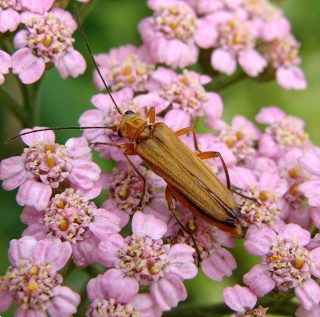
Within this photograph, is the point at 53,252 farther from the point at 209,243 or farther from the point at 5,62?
the point at 5,62

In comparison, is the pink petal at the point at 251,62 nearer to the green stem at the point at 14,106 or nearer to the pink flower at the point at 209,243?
the pink flower at the point at 209,243

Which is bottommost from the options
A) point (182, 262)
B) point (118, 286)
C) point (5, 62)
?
point (182, 262)

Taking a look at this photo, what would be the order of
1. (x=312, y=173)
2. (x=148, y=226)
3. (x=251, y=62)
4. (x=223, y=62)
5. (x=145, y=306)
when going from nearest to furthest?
(x=145, y=306)
(x=148, y=226)
(x=312, y=173)
(x=223, y=62)
(x=251, y=62)

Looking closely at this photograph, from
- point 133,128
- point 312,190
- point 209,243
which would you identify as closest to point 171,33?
point 133,128

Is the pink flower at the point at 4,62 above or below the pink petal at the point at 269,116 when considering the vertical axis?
above

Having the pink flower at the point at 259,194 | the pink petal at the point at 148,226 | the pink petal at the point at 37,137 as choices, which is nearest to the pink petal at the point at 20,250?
the pink petal at the point at 148,226

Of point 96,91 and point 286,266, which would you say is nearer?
point 286,266

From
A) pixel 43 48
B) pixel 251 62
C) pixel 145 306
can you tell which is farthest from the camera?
pixel 251 62

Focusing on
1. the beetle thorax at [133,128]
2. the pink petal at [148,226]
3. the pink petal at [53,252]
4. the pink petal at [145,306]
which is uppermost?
the pink petal at [53,252]
